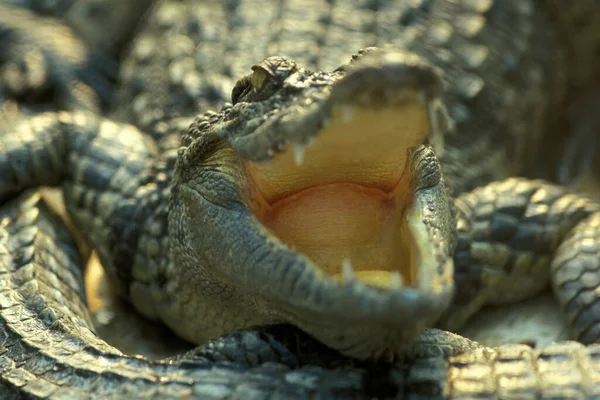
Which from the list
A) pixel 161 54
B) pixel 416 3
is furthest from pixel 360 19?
pixel 161 54

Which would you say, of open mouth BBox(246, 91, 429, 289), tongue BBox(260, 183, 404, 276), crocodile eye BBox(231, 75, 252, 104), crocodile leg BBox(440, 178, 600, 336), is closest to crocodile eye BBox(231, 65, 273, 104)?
crocodile eye BBox(231, 75, 252, 104)

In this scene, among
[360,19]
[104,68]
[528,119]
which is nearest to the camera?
[360,19]

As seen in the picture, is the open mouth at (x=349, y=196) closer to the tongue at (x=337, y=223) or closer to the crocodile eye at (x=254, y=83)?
the tongue at (x=337, y=223)

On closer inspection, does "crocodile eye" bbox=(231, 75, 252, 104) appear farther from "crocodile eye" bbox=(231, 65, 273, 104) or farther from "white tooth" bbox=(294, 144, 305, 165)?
"white tooth" bbox=(294, 144, 305, 165)

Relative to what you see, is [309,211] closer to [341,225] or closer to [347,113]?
[341,225]

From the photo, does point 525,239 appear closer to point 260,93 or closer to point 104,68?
point 260,93

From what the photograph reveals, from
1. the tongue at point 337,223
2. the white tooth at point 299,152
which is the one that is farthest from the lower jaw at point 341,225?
the white tooth at point 299,152

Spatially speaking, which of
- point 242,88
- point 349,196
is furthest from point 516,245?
point 242,88
